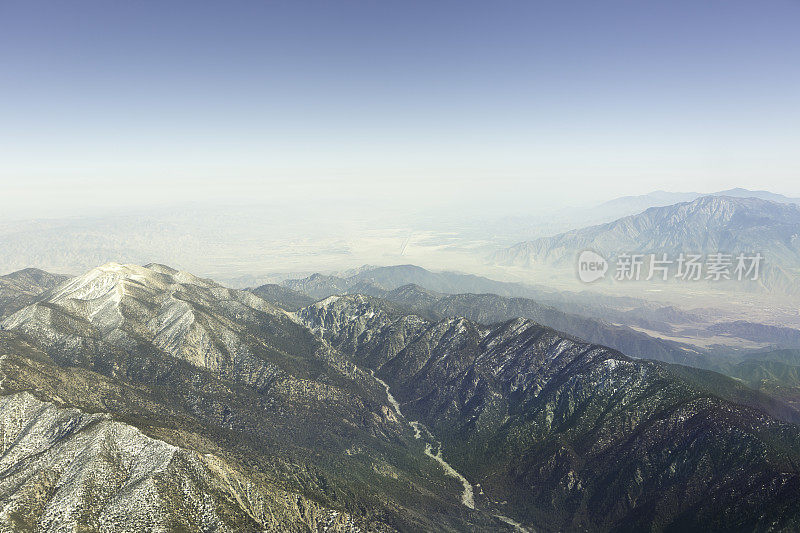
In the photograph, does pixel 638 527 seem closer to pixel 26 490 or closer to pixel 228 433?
pixel 228 433

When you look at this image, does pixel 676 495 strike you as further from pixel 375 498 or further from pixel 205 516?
pixel 205 516

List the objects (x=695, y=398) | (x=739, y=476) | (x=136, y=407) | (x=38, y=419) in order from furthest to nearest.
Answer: (x=695, y=398), (x=136, y=407), (x=739, y=476), (x=38, y=419)

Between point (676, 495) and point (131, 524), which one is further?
point (676, 495)

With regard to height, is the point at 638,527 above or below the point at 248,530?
below

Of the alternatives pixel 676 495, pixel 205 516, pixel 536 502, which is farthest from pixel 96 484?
pixel 676 495

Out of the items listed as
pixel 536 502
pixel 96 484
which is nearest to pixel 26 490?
pixel 96 484

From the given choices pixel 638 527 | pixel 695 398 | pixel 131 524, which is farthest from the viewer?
pixel 695 398

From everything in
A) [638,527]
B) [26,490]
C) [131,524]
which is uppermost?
[26,490]

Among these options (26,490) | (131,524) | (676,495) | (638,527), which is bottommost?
(638,527)

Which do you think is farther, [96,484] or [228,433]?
[228,433]
